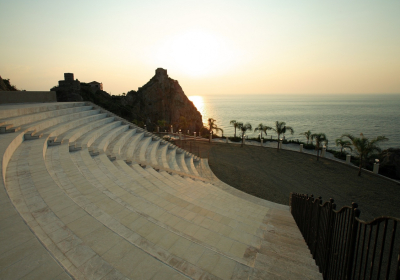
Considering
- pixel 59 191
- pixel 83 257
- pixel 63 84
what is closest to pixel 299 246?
pixel 83 257

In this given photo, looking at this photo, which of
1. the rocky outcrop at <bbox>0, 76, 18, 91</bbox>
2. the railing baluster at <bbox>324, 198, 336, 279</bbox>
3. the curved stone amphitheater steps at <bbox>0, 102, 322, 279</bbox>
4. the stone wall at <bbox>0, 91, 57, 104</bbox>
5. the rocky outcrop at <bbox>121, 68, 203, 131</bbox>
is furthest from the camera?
the rocky outcrop at <bbox>121, 68, 203, 131</bbox>

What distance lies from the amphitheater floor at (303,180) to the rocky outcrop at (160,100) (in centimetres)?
4413

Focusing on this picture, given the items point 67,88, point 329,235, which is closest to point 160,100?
point 67,88

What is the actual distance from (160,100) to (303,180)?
55964mm

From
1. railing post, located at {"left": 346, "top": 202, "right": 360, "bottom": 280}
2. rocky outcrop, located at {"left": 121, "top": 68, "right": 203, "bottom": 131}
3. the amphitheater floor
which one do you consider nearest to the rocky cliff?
rocky outcrop, located at {"left": 121, "top": 68, "right": 203, "bottom": 131}

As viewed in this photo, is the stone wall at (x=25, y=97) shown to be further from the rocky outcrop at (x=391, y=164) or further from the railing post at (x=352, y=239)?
the rocky outcrop at (x=391, y=164)

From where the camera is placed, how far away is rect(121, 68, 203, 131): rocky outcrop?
64.8m

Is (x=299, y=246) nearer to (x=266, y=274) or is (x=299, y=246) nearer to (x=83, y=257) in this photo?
(x=266, y=274)

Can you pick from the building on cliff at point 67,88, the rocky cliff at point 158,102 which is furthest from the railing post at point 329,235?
the rocky cliff at point 158,102

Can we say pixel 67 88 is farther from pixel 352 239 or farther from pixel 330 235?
pixel 352 239

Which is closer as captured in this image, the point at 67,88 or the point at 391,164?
the point at 391,164

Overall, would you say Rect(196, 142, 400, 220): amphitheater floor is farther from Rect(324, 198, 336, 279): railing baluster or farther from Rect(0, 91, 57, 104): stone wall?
Rect(0, 91, 57, 104): stone wall

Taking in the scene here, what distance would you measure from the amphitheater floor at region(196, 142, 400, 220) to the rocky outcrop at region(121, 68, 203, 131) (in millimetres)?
44132

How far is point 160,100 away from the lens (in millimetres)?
66438
